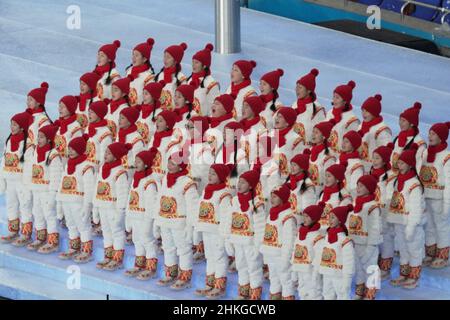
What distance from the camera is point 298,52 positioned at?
19594 millimetres

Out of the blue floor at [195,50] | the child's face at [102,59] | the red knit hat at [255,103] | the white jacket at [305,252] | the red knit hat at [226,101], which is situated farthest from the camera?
the blue floor at [195,50]

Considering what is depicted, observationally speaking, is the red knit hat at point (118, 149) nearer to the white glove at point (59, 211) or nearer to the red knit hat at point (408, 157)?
the white glove at point (59, 211)

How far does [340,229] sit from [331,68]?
20.9 feet

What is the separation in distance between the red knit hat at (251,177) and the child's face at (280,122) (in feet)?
3.20

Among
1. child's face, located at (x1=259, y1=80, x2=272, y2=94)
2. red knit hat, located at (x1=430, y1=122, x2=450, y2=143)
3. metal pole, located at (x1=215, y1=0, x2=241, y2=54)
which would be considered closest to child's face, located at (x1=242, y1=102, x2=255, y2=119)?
child's face, located at (x1=259, y1=80, x2=272, y2=94)

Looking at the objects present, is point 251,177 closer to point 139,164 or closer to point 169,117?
point 139,164

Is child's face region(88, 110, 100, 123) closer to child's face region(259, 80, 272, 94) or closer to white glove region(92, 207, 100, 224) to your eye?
white glove region(92, 207, 100, 224)

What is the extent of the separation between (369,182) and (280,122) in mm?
1244

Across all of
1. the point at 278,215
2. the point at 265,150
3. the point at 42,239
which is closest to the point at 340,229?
the point at 278,215

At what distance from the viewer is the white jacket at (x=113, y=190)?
13.8 m

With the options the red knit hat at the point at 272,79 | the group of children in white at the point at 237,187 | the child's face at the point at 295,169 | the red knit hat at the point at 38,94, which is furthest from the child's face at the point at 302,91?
the red knit hat at the point at 38,94

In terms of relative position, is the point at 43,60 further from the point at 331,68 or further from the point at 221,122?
the point at 221,122

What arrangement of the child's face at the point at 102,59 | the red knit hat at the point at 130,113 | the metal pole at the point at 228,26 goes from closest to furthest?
1. the red knit hat at the point at 130,113
2. the child's face at the point at 102,59
3. the metal pole at the point at 228,26

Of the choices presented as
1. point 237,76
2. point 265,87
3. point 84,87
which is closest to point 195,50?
point 237,76
